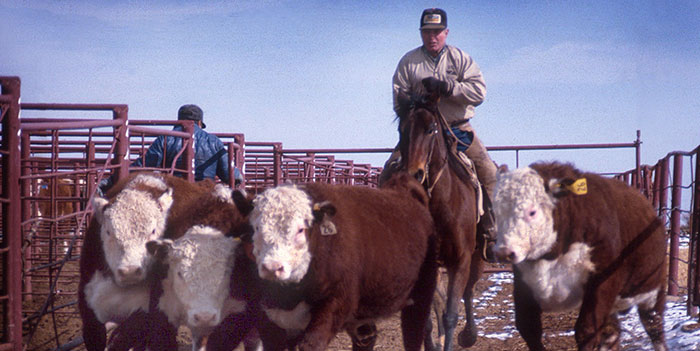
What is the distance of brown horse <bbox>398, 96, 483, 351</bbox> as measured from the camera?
5.42 meters

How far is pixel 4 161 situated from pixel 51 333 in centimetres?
289

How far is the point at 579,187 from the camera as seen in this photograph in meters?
4.14

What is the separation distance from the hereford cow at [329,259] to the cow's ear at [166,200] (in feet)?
2.84

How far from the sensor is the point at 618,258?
421cm

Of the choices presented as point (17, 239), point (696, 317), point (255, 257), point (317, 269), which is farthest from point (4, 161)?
point (696, 317)

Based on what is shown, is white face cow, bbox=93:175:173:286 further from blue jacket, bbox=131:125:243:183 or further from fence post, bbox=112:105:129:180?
blue jacket, bbox=131:125:243:183

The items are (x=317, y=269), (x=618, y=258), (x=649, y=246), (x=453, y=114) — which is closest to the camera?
(x=317, y=269)

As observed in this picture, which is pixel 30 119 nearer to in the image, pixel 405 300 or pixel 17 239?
pixel 17 239

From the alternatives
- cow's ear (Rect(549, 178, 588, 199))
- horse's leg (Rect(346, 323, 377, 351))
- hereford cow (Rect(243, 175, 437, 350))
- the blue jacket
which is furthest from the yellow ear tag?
the blue jacket

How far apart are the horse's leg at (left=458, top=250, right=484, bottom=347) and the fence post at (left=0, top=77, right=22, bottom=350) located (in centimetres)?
381

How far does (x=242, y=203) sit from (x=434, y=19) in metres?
3.00

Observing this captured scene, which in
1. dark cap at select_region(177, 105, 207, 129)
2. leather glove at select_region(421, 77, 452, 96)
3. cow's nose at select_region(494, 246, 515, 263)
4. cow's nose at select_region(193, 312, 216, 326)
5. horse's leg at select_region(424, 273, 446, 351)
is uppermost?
leather glove at select_region(421, 77, 452, 96)

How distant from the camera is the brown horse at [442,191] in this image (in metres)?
5.42

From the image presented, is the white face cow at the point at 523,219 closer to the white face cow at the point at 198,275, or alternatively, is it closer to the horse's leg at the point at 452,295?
the horse's leg at the point at 452,295
